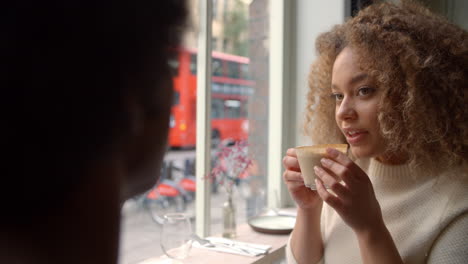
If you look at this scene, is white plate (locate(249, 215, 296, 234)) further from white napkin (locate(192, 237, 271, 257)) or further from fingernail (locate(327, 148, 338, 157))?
fingernail (locate(327, 148, 338, 157))

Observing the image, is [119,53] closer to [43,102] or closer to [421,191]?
[43,102]

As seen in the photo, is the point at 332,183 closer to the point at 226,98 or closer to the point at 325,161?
the point at 325,161

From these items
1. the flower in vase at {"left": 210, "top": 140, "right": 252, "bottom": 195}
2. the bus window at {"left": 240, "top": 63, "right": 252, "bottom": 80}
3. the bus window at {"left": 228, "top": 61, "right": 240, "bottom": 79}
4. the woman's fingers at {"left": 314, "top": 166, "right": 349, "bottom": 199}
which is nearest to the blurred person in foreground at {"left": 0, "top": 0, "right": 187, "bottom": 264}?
the woman's fingers at {"left": 314, "top": 166, "right": 349, "bottom": 199}

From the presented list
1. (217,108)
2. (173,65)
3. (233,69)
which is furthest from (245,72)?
(173,65)

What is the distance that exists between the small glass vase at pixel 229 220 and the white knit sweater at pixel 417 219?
60 cm

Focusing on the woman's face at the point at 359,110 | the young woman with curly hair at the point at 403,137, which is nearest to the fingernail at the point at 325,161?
the young woman with curly hair at the point at 403,137

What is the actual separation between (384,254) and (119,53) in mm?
956

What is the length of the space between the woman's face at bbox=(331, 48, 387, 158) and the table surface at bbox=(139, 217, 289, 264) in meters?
0.68

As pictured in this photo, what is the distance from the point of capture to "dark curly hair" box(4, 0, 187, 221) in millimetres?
213

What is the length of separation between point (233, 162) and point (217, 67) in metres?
0.52

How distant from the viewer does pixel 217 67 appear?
82.7 inches

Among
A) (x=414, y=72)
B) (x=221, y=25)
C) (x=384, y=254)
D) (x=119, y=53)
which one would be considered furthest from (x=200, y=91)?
(x=119, y=53)

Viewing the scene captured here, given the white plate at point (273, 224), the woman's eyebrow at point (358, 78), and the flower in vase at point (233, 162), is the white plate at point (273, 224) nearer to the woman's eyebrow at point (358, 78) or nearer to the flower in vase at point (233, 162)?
the flower in vase at point (233, 162)

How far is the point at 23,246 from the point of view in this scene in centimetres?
22
